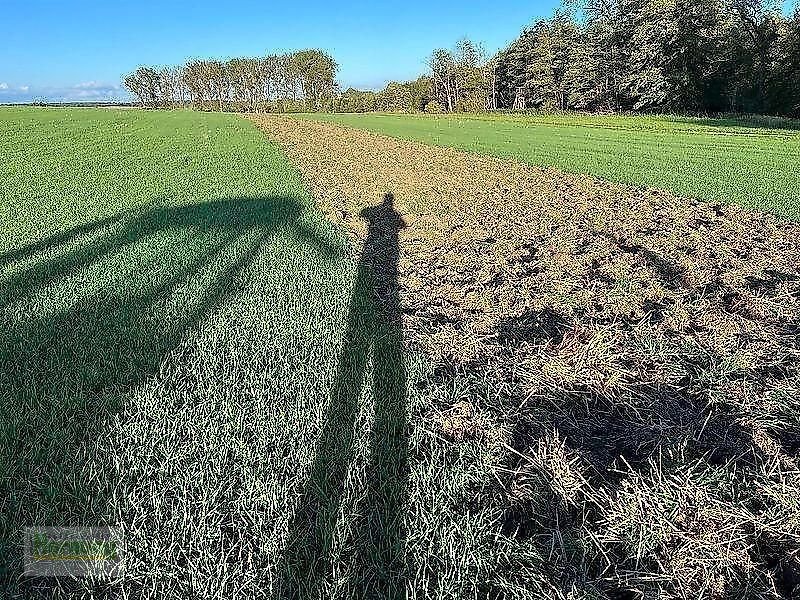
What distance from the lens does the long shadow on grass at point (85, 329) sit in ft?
A: 7.06

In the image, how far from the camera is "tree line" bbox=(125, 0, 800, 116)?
4203cm

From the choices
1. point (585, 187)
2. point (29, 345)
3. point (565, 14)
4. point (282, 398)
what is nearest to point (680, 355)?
point (282, 398)

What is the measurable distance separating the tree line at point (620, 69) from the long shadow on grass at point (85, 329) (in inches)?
1794

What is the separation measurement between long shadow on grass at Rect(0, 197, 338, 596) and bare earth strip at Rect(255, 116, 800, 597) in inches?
62.7

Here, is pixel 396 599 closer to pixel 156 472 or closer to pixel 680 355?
pixel 156 472

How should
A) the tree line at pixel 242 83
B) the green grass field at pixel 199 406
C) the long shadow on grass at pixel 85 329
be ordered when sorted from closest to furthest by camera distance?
the green grass field at pixel 199 406 → the long shadow on grass at pixel 85 329 → the tree line at pixel 242 83

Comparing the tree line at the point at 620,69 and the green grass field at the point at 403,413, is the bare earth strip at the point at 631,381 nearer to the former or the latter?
the green grass field at the point at 403,413

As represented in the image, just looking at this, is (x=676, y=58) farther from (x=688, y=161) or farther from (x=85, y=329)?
(x=85, y=329)

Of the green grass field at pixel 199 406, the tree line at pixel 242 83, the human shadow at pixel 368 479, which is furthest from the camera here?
the tree line at pixel 242 83

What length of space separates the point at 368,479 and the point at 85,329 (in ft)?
8.30

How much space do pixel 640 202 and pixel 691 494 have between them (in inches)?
309

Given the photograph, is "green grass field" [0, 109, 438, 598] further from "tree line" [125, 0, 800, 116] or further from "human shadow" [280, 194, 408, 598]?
"tree line" [125, 0, 800, 116]

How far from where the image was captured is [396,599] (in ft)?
5.73

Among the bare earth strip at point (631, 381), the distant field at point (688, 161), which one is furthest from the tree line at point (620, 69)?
the bare earth strip at point (631, 381)
